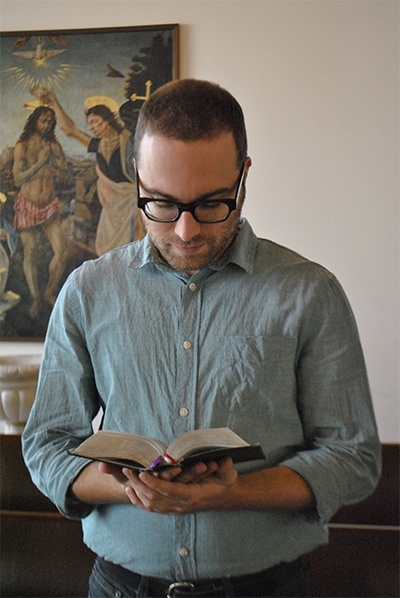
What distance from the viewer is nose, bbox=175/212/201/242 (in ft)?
4.34

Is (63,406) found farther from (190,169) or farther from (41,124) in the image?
(41,124)

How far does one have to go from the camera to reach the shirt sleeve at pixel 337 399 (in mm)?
1335

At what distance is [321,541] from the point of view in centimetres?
141

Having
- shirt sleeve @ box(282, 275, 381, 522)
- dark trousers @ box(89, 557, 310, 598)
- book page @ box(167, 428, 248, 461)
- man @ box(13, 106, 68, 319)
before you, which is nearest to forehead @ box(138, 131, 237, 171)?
shirt sleeve @ box(282, 275, 381, 522)

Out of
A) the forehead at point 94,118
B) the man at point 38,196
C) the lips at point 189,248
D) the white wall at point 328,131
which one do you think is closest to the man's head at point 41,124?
the man at point 38,196

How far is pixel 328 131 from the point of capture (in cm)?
329

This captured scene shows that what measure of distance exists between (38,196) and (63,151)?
245 mm

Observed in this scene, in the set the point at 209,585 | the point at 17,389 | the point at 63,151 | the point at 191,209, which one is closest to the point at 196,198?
the point at 191,209

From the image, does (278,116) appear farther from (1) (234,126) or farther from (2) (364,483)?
(2) (364,483)

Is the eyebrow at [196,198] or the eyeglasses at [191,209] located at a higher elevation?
the eyebrow at [196,198]

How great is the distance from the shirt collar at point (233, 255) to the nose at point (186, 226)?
0.12 m

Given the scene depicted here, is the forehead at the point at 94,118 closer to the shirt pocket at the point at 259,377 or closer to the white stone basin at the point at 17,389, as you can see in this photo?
the white stone basin at the point at 17,389

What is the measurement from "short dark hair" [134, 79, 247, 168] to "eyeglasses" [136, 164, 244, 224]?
96 mm

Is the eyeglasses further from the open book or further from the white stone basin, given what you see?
the white stone basin
